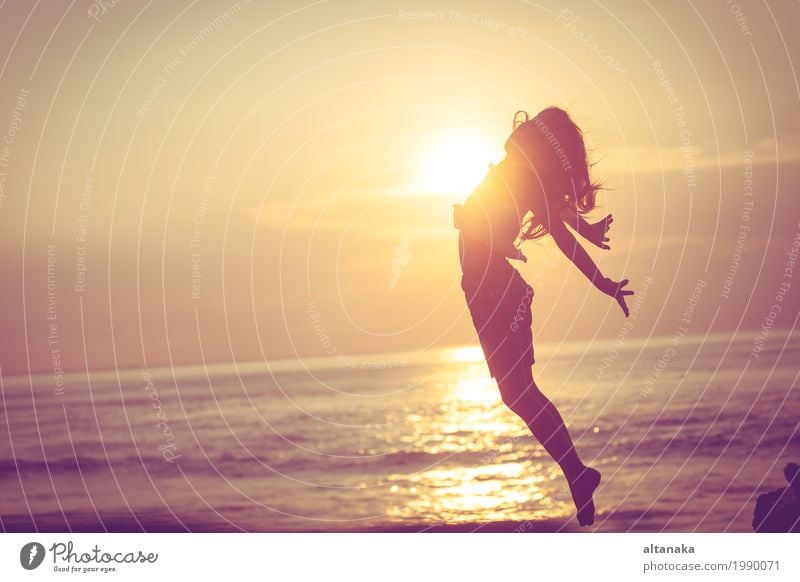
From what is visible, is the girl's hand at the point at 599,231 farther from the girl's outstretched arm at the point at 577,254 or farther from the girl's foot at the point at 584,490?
the girl's foot at the point at 584,490

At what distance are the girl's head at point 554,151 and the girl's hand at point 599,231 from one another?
34cm

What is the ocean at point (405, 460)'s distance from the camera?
25.8m

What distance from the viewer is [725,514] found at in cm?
2297

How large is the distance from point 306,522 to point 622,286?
19248 millimetres

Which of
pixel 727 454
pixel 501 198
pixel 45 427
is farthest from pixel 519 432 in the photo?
pixel 501 198

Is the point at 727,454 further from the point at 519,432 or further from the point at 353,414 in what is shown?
the point at 353,414

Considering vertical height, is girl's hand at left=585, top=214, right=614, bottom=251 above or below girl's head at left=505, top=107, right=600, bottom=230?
below

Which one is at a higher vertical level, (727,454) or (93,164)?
(93,164)

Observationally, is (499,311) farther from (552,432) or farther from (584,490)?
(584,490)

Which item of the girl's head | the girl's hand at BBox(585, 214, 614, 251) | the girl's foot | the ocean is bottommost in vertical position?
the ocean

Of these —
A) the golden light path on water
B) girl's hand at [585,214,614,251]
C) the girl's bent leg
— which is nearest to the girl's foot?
the girl's bent leg

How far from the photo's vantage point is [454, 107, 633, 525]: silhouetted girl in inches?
340

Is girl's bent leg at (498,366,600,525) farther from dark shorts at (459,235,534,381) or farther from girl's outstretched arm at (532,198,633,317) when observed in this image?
girl's outstretched arm at (532,198,633,317)

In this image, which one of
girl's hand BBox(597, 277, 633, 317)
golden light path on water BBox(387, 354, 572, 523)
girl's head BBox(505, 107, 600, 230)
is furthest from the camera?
golden light path on water BBox(387, 354, 572, 523)
